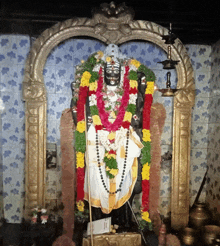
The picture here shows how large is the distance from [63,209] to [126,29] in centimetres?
362

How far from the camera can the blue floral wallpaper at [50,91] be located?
17.2 ft

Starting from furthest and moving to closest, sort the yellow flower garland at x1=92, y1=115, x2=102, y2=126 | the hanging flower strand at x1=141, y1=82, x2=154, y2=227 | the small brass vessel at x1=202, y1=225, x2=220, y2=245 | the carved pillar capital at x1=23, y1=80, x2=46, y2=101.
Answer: the carved pillar capital at x1=23, y1=80, x2=46, y2=101, the hanging flower strand at x1=141, y1=82, x2=154, y2=227, the yellow flower garland at x1=92, y1=115, x2=102, y2=126, the small brass vessel at x1=202, y1=225, x2=220, y2=245

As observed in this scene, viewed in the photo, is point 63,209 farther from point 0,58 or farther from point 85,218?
point 0,58

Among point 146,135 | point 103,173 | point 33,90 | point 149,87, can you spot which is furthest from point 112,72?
point 103,173

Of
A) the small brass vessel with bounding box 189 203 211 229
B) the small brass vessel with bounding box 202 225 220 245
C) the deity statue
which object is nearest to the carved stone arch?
the small brass vessel with bounding box 189 203 211 229

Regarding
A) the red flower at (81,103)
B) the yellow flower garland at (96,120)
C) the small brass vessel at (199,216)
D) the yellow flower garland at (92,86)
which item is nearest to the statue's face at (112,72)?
the yellow flower garland at (92,86)

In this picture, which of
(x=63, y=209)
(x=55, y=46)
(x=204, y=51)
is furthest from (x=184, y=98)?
(x=63, y=209)

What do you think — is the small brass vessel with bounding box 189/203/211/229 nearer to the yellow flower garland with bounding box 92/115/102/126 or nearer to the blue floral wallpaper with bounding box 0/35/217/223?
the blue floral wallpaper with bounding box 0/35/217/223

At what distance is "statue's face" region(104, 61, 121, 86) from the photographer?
15.3 feet

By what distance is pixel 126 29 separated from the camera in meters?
5.02

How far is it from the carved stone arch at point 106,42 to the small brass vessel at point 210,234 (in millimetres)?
677

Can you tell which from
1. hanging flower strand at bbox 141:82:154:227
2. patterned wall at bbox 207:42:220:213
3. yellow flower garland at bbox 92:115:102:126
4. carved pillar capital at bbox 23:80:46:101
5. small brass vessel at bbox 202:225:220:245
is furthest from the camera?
patterned wall at bbox 207:42:220:213

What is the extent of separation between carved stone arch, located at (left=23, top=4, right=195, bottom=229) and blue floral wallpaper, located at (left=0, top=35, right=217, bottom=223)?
0.26m

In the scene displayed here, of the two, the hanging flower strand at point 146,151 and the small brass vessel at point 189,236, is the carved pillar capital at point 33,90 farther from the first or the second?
the small brass vessel at point 189,236
